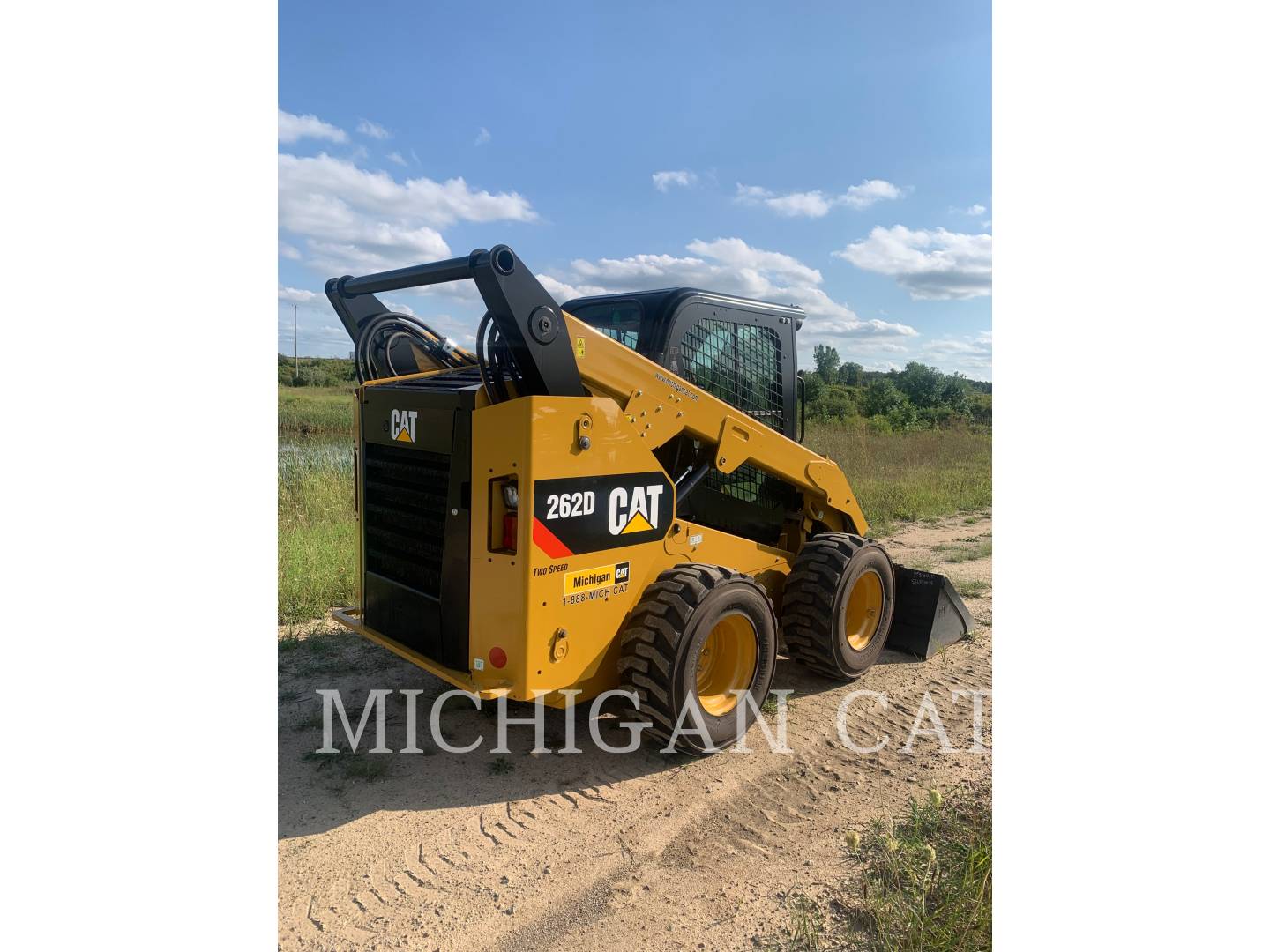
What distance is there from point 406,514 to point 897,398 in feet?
71.1

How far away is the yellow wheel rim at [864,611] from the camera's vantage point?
5344 mm

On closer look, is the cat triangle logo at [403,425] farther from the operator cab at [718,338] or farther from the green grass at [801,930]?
the green grass at [801,930]

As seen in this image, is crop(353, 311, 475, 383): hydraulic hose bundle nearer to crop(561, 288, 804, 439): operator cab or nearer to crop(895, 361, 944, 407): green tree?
crop(561, 288, 804, 439): operator cab

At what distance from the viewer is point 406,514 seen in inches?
163

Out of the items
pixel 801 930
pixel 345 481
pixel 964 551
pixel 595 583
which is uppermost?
pixel 345 481

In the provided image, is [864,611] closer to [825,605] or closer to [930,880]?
[825,605]

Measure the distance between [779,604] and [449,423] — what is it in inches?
102

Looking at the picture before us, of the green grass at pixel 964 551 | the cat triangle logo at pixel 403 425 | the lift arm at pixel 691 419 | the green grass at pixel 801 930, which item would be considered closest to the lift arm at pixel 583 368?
the lift arm at pixel 691 419

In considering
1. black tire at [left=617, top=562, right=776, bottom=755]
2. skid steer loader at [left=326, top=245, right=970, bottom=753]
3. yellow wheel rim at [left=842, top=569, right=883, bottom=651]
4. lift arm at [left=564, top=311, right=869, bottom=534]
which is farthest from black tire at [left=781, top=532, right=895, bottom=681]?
black tire at [left=617, top=562, right=776, bottom=755]

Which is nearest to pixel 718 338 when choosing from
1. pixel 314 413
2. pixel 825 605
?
pixel 825 605

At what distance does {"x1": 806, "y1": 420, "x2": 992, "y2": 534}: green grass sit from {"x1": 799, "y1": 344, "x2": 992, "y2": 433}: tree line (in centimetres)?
83

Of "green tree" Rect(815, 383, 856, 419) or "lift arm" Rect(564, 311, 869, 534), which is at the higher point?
"green tree" Rect(815, 383, 856, 419)

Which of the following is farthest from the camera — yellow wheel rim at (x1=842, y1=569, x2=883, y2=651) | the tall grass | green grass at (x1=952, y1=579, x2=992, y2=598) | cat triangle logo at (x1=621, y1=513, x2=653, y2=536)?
green grass at (x1=952, y1=579, x2=992, y2=598)

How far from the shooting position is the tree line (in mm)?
20562
